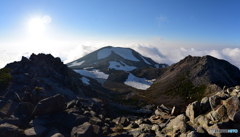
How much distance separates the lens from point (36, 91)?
2911 centimetres

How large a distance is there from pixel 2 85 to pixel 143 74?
14689 cm

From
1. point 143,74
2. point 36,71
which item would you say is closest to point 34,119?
point 36,71

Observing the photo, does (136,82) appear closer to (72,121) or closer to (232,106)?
(72,121)

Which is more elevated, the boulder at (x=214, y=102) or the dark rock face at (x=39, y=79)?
the dark rock face at (x=39, y=79)

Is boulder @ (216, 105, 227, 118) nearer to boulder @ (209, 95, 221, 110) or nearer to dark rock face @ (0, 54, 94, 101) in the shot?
boulder @ (209, 95, 221, 110)

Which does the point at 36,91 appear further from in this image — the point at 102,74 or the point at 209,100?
the point at 102,74

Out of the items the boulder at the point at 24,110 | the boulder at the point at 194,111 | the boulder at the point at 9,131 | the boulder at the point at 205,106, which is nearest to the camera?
the boulder at the point at 9,131

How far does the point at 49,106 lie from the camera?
21.5m

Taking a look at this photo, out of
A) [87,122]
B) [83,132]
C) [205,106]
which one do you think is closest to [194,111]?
[205,106]

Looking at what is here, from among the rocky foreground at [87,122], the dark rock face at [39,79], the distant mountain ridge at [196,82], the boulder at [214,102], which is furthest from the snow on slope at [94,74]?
the boulder at [214,102]

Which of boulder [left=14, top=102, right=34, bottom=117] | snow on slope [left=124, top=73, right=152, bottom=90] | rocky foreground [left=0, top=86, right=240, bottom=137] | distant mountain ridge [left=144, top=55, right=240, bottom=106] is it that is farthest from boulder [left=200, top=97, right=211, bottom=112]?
snow on slope [left=124, top=73, right=152, bottom=90]

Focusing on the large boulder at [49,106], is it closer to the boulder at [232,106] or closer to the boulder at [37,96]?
the boulder at [37,96]

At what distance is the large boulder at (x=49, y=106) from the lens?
67.4ft

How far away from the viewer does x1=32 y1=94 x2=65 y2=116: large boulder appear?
2053 centimetres
